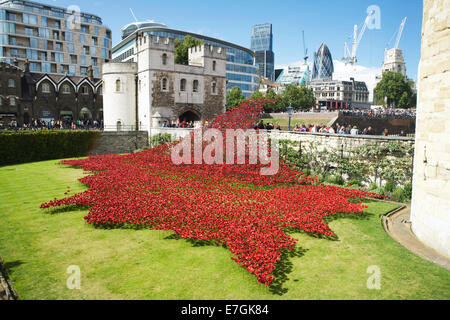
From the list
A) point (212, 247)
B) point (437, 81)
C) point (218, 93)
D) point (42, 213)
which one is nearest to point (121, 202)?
point (42, 213)

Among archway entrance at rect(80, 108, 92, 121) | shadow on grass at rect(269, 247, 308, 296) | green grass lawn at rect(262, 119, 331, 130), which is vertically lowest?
shadow on grass at rect(269, 247, 308, 296)

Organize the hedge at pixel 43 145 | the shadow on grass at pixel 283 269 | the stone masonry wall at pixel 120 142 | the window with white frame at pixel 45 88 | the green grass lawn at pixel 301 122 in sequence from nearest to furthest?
the shadow on grass at pixel 283 269 → the hedge at pixel 43 145 → the stone masonry wall at pixel 120 142 → the green grass lawn at pixel 301 122 → the window with white frame at pixel 45 88

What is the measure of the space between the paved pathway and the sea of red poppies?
3.54 feet

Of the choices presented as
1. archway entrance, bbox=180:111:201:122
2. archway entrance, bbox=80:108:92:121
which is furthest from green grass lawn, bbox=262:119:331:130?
archway entrance, bbox=80:108:92:121

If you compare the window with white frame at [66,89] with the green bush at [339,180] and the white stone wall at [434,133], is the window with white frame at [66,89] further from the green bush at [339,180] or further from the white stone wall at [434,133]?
the white stone wall at [434,133]

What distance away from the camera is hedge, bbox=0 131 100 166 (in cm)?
2400

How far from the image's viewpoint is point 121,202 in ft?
36.7

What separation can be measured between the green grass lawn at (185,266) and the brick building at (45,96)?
43.0 m

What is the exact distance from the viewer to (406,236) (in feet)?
29.8

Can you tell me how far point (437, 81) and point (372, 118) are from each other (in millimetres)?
41543

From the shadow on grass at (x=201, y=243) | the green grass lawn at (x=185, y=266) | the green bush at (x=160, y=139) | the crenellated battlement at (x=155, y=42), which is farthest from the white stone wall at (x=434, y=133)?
the crenellated battlement at (x=155, y=42)

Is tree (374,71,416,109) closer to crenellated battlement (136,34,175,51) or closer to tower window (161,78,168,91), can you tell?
crenellated battlement (136,34,175,51)

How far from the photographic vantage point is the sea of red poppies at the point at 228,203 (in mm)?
8133

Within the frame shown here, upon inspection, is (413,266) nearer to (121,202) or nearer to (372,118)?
(121,202)
